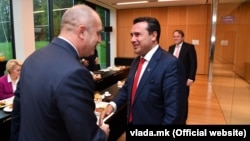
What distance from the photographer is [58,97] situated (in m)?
0.88

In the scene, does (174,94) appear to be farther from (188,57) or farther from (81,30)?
(188,57)

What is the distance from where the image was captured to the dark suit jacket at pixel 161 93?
1514mm

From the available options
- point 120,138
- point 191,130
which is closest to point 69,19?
point 191,130

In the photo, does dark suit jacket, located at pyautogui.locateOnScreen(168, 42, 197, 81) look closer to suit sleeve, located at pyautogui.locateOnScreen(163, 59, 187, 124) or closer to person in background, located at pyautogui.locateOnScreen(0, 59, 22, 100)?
suit sleeve, located at pyautogui.locateOnScreen(163, 59, 187, 124)

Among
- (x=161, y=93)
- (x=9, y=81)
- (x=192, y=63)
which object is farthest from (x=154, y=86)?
(x=192, y=63)

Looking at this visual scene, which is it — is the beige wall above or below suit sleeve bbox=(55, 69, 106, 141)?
above

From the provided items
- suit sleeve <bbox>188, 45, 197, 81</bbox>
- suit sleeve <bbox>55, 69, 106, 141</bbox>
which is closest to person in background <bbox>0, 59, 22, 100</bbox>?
suit sleeve <bbox>55, 69, 106, 141</bbox>

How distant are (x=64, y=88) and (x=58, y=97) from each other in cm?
5

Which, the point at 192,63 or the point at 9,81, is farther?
the point at 192,63

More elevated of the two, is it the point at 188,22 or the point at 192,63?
the point at 188,22

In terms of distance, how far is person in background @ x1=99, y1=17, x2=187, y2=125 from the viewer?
152cm

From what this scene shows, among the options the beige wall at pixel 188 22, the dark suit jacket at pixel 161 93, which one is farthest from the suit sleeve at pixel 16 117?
the beige wall at pixel 188 22

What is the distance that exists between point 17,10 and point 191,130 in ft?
15.0

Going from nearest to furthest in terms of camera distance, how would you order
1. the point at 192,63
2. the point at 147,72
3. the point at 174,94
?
the point at 174,94 → the point at 147,72 → the point at 192,63
